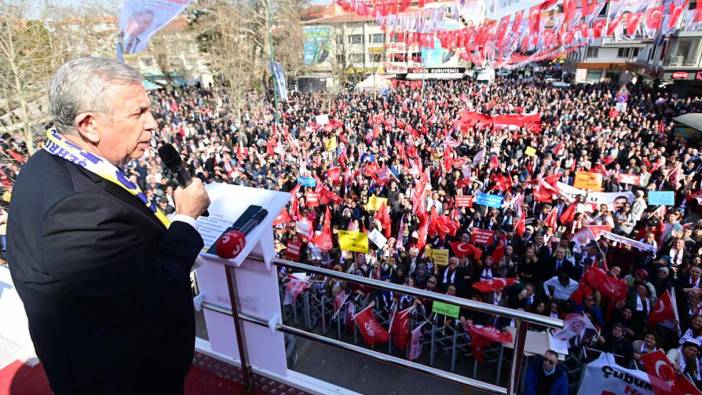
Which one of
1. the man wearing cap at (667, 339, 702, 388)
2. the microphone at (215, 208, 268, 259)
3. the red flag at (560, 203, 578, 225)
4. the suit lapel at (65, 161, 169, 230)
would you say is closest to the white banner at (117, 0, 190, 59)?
the microphone at (215, 208, 268, 259)

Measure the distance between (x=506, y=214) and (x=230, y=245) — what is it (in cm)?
933

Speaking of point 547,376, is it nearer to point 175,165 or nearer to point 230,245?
point 230,245

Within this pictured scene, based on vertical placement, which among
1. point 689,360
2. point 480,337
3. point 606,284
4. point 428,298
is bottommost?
point 480,337

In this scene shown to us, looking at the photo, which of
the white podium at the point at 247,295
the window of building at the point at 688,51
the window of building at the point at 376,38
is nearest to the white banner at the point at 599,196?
the white podium at the point at 247,295

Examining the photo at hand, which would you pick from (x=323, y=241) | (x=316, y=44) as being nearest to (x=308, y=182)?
(x=323, y=241)

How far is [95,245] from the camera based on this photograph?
1.17 metres

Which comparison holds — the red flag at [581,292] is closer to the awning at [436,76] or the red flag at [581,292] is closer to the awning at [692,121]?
the awning at [692,121]

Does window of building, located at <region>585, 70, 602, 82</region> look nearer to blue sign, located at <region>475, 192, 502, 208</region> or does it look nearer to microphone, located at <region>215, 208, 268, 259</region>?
blue sign, located at <region>475, 192, 502, 208</region>

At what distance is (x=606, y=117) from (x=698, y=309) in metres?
18.5

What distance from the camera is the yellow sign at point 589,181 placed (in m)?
10.6

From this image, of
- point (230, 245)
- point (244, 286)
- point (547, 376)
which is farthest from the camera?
point (547, 376)

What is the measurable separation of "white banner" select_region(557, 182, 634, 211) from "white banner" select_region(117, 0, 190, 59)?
9895mm

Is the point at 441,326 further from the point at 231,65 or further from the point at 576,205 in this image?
the point at 231,65

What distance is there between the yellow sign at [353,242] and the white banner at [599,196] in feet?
19.7
